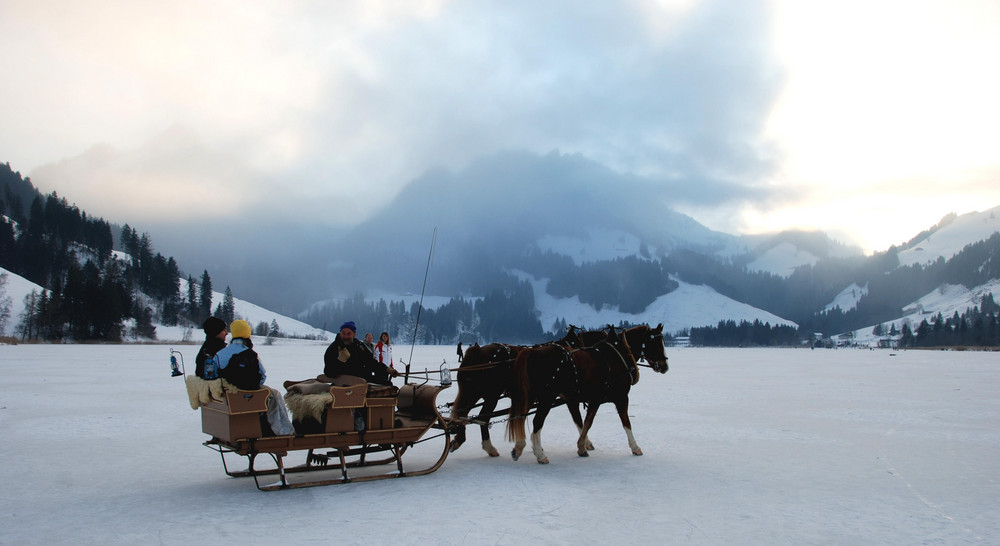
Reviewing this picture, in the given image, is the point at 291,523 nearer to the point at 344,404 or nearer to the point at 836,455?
the point at 344,404

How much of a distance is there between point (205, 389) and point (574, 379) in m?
5.22

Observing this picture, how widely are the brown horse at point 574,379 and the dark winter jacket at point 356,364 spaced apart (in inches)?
82.4

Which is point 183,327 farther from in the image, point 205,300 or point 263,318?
point 263,318

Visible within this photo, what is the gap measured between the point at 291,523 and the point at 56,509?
2745 millimetres

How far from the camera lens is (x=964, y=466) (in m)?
10.2

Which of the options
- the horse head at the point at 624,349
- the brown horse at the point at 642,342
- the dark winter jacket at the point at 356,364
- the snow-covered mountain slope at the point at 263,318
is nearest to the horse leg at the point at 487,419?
the brown horse at the point at 642,342

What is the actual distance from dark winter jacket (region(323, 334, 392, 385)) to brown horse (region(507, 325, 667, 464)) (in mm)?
2094

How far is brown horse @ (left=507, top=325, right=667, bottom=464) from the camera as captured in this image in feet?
33.3

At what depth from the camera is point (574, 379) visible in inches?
405

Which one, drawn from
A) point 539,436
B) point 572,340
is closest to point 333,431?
point 539,436

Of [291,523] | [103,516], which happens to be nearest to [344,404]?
[291,523]

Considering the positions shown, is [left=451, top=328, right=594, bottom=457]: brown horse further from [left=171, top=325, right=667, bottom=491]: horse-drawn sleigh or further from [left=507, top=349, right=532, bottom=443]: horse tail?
[left=507, top=349, right=532, bottom=443]: horse tail

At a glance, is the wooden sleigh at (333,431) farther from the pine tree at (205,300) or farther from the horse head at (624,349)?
the pine tree at (205,300)

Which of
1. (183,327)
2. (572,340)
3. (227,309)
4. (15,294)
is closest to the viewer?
(572,340)
